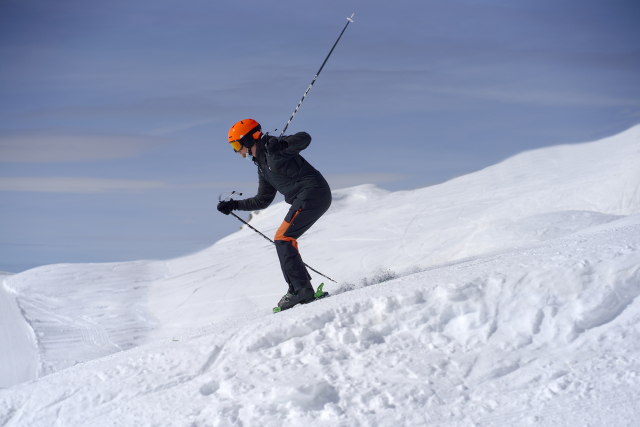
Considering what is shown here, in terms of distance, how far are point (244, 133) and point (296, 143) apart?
76cm

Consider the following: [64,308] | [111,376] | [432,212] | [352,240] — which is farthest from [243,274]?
[111,376]

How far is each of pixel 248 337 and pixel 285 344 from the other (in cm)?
39

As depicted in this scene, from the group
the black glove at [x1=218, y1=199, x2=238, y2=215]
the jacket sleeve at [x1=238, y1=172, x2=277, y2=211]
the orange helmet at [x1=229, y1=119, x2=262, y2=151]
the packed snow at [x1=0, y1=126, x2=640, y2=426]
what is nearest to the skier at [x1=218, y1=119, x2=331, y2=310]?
the orange helmet at [x1=229, y1=119, x2=262, y2=151]

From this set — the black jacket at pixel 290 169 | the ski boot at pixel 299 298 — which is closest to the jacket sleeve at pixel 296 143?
the black jacket at pixel 290 169

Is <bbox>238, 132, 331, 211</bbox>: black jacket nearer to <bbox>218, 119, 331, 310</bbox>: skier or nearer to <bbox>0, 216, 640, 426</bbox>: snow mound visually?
<bbox>218, 119, 331, 310</bbox>: skier

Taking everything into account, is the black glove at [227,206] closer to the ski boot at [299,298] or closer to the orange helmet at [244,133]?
the orange helmet at [244,133]

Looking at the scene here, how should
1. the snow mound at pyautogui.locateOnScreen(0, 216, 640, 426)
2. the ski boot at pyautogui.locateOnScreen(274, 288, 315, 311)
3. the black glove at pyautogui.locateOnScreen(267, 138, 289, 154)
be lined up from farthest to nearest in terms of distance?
the ski boot at pyautogui.locateOnScreen(274, 288, 315, 311), the black glove at pyautogui.locateOnScreen(267, 138, 289, 154), the snow mound at pyautogui.locateOnScreen(0, 216, 640, 426)

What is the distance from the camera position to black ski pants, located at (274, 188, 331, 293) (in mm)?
5918

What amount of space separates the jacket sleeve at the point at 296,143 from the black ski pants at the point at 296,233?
0.55 meters

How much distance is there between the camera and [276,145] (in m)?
5.64

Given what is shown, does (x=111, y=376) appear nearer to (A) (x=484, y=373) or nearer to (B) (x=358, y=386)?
(B) (x=358, y=386)

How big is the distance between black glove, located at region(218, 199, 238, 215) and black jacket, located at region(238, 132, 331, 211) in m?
0.74

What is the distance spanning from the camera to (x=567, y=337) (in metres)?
3.81

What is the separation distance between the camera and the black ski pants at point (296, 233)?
5918mm
